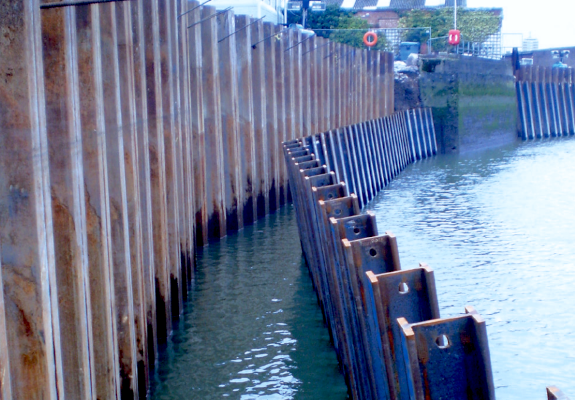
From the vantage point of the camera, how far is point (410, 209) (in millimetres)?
14898

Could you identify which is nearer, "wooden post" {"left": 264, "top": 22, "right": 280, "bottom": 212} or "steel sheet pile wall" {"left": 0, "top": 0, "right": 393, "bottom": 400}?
"steel sheet pile wall" {"left": 0, "top": 0, "right": 393, "bottom": 400}

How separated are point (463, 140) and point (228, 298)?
67.7 ft

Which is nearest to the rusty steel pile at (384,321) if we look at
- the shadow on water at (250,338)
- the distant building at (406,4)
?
the shadow on water at (250,338)

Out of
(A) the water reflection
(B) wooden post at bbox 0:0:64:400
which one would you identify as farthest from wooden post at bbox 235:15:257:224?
(B) wooden post at bbox 0:0:64:400

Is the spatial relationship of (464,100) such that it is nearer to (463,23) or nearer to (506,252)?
(506,252)

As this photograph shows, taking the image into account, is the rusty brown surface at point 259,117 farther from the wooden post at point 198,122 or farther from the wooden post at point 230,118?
the wooden post at point 198,122

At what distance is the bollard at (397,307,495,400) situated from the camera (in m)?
2.96

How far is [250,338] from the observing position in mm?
7457

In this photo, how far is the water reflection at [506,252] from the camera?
7112mm

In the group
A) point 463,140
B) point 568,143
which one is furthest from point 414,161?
point 568,143

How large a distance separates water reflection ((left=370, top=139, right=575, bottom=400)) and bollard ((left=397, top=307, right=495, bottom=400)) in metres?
3.56

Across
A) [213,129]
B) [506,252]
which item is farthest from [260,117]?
[506,252]

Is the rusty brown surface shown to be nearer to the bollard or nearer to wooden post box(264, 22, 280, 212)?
wooden post box(264, 22, 280, 212)

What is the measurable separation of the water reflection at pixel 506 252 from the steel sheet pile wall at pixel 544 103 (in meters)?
13.4
